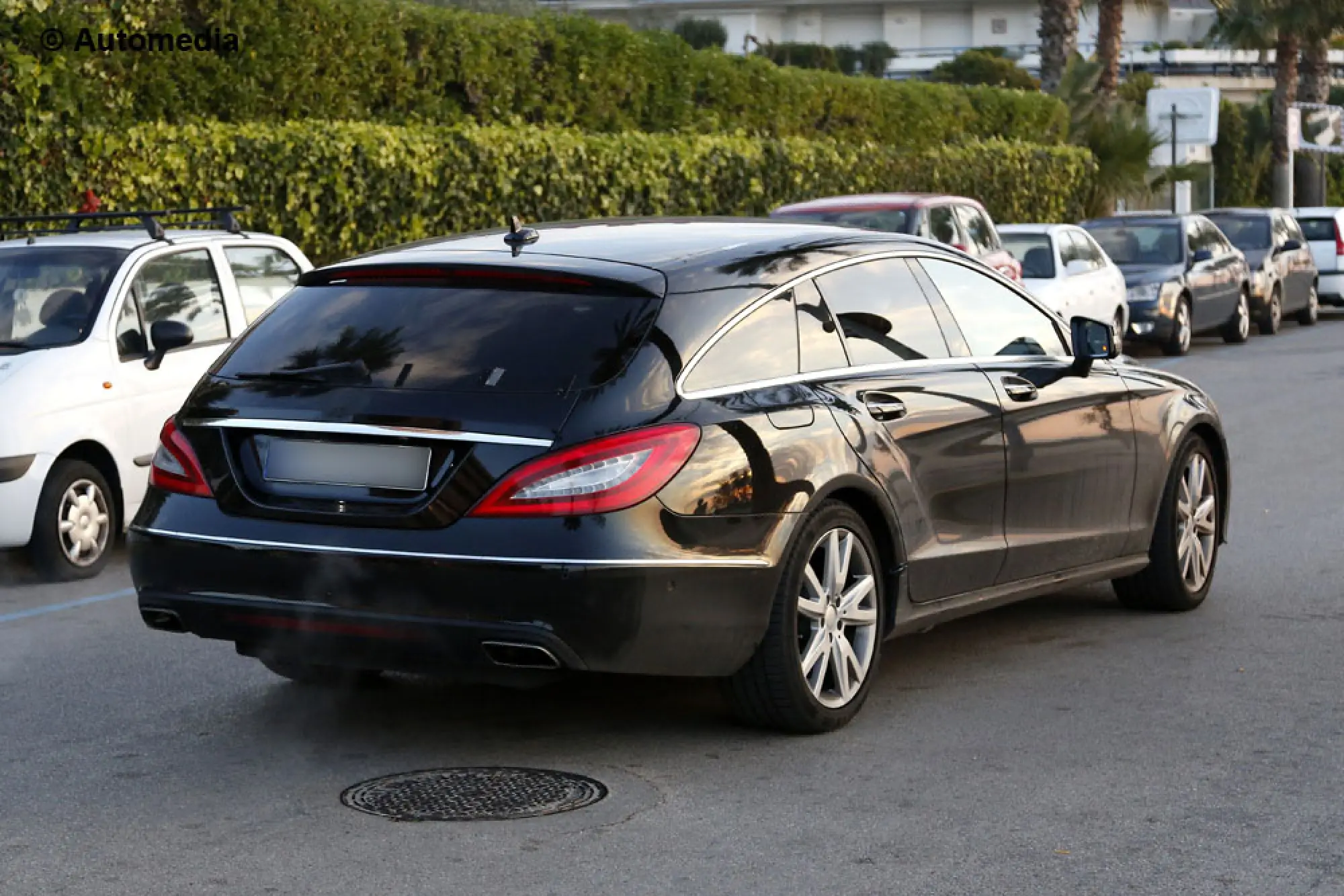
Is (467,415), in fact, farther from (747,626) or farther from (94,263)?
(94,263)

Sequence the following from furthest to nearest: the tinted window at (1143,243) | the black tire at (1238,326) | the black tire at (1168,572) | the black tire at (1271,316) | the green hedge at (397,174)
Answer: the black tire at (1271,316)
the black tire at (1238,326)
the tinted window at (1143,243)
the green hedge at (397,174)
the black tire at (1168,572)

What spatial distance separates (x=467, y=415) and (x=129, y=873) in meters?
1.50

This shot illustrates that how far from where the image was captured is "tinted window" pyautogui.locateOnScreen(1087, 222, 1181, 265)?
80.4 feet

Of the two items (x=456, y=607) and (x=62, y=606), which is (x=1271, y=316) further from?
(x=456, y=607)

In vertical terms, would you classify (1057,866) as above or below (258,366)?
below

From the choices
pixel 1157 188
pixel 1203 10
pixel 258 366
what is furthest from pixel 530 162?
pixel 1203 10

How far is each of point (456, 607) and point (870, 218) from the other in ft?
46.0

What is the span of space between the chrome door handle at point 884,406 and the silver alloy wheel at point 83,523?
4575mm

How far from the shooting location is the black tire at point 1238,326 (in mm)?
26094

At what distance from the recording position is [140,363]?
1031cm

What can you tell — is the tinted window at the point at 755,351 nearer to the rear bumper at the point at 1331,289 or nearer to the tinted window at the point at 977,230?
the tinted window at the point at 977,230

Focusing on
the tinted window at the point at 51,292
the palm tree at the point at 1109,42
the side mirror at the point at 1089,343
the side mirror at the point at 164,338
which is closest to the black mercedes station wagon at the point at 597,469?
the side mirror at the point at 1089,343

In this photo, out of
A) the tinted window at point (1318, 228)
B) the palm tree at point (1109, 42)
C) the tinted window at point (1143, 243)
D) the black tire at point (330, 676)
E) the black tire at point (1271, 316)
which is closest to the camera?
the black tire at point (330, 676)

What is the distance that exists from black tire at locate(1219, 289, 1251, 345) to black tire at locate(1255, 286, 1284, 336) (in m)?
1.21
